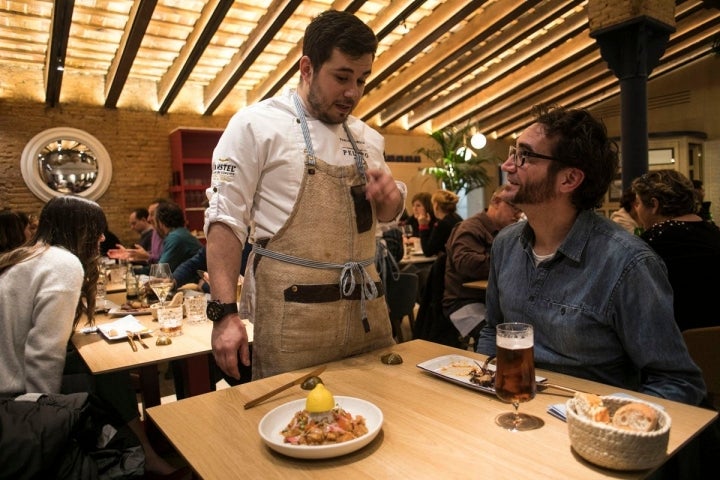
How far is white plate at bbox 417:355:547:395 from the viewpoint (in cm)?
139

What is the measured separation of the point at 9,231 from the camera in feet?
11.8

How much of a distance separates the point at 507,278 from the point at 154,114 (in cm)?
846

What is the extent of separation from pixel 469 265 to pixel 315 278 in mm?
2265

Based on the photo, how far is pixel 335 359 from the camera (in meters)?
1.71

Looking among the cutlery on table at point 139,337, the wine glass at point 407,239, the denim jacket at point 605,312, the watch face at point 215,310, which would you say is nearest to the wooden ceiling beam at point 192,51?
the wine glass at point 407,239

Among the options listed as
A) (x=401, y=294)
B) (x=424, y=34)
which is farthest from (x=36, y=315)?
(x=424, y=34)

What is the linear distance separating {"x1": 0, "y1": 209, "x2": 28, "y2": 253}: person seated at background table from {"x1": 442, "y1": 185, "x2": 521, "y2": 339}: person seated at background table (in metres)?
2.93

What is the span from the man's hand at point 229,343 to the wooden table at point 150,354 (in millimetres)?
790

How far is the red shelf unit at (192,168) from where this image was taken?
880 cm

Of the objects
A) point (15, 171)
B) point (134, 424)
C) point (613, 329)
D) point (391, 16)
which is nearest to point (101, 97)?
point (15, 171)

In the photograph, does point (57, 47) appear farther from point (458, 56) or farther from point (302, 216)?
point (302, 216)

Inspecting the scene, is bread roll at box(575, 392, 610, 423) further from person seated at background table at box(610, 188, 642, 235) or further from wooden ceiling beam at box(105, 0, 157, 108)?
wooden ceiling beam at box(105, 0, 157, 108)

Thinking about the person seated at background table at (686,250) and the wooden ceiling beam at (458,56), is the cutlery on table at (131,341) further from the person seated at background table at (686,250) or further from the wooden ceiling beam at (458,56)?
the wooden ceiling beam at (458,56)

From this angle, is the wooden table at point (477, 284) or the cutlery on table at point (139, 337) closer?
the cutlery on table at point (139, 337)
